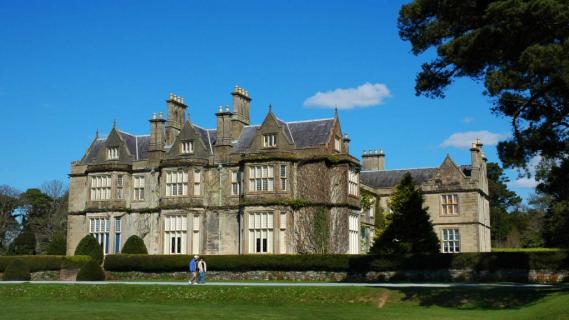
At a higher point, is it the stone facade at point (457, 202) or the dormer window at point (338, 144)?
the dormer window at point (338, 144)

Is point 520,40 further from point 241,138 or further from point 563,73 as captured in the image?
point 241,138

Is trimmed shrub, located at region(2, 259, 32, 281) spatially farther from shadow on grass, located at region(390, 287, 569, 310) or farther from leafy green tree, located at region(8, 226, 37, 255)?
shadow on grass, located at region(390, 287, 569, 310)

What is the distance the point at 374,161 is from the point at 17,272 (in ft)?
103

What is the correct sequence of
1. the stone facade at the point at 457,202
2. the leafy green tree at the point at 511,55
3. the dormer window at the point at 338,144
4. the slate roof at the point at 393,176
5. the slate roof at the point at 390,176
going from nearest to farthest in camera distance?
the leafy green tree at the point at 511,55
the dormer window at the point at 338,144
the stone facade at the point at 457,202
the slate roof at the point at 393,176
the slate roof at the point at 390,176

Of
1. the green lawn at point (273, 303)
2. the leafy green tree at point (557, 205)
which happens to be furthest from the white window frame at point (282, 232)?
the leafy green tree at point (557, 205)

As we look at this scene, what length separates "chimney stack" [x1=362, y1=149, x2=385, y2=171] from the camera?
57.5 m

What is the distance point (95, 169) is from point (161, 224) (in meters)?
6.63

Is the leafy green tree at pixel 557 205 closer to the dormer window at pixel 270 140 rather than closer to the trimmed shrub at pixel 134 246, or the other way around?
the dormer window at pixel 270 140

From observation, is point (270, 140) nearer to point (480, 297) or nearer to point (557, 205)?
point (480, 297)

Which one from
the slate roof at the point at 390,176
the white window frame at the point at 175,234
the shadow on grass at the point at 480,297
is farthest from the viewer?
the slate roof at the point at 390,176

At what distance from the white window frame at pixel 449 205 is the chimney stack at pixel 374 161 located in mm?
9216

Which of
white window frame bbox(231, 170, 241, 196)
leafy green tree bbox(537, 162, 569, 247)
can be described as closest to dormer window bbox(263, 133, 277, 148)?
white window frame bbox(231, 170, 241, 196)

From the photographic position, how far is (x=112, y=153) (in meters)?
44.8

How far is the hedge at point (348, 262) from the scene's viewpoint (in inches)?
1169
